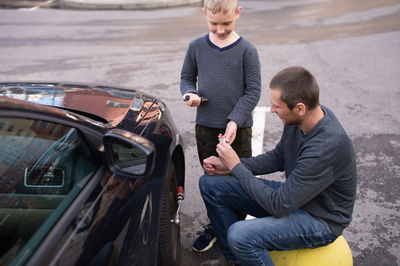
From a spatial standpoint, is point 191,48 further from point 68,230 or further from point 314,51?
point 314,51

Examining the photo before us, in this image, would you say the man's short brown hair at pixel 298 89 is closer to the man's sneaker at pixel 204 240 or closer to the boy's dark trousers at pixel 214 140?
the boy's dark trousers at pixel 214 140

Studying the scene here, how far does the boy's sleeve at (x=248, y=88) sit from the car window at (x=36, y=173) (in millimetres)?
1120

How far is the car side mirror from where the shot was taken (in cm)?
175

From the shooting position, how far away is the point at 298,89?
2.09 meters

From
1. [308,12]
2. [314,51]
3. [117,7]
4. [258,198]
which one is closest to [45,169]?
[258,198]

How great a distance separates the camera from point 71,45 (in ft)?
28.2

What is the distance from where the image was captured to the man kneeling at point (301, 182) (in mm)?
2104

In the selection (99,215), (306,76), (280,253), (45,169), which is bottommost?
(280,253)

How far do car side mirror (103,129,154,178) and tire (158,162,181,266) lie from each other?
0.38m

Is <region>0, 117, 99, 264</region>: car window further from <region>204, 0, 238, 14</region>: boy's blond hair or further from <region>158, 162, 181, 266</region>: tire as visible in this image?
<region>204, 0, 238, 14</region>: boy's blond hair

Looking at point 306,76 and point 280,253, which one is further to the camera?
point 280,253

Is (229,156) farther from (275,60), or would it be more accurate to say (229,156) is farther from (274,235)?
(275,60)

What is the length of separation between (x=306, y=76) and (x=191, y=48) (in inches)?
37.8

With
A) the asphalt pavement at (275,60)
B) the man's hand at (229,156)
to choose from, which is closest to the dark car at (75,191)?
the man's hand at (229,156)
